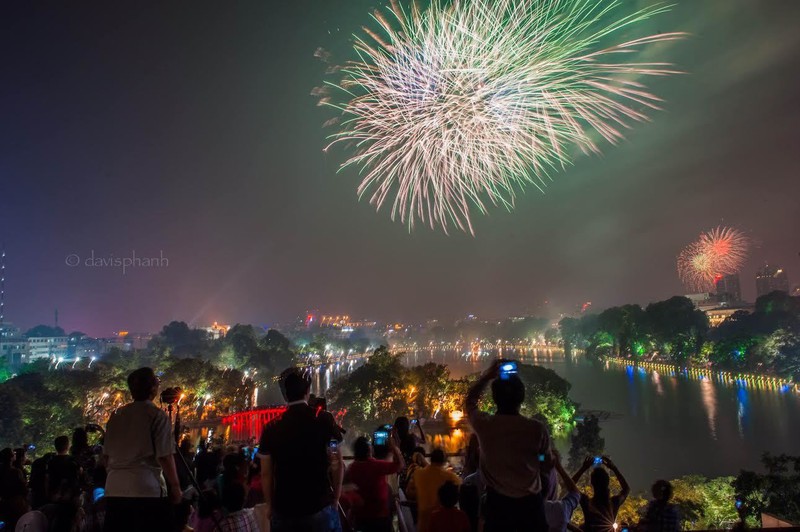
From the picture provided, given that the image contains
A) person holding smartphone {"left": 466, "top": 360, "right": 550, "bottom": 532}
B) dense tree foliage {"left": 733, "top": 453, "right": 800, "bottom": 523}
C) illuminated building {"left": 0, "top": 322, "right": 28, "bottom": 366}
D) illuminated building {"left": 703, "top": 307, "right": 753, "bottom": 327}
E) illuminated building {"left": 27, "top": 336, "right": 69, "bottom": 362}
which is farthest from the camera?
illuminated building {"left": 703, "top": 307, "right": 753, "bottom": 327}

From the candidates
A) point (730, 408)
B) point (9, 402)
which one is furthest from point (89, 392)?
point (730, 408)

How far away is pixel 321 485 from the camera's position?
2896 millimetres

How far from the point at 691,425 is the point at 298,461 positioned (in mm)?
44247

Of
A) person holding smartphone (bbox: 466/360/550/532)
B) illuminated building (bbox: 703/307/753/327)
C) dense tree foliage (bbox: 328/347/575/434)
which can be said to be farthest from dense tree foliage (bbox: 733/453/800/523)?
illuminated building (bbox: 703/307/753/327)

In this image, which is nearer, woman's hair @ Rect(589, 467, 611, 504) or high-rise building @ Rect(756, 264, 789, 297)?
woman's hair @ Rect(589, 467, 611, 504)

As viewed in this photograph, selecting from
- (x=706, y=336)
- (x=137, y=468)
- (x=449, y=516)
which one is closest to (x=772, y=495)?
(x=449, y=516)

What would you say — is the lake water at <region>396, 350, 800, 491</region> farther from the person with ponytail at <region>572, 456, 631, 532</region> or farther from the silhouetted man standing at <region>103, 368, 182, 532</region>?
the silhouetted man standing at <region>103, 368, 182, 532</region>

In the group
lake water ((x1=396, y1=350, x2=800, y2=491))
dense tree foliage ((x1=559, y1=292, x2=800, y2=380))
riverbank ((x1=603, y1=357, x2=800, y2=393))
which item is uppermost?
dense tree foliage ((x1=559, y1=292, x2=800, y2=380))

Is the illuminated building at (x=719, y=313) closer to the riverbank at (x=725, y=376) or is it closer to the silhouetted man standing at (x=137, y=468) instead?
the riverbank at (x=725, y=376)

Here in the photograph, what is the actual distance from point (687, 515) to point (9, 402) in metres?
32.9

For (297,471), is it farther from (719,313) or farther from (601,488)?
(719,313)

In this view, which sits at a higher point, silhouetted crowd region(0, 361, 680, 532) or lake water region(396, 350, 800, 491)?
silhouetted crowd region(0, 361, 680, 532)

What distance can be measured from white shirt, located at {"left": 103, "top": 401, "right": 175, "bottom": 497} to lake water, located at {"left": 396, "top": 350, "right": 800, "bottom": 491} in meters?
29.0

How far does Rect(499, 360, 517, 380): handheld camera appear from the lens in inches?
112
